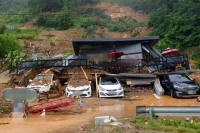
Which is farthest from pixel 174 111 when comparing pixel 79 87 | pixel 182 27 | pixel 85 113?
pixel 182 27

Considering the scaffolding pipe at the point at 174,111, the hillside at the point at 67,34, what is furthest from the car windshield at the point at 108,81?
the hillside at the point at 67,34

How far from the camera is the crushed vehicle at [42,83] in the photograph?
18.3 m

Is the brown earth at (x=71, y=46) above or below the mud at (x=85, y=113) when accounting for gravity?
above

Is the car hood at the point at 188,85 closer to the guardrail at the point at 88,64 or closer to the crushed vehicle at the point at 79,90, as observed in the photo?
the guardrail at the point at 88,64

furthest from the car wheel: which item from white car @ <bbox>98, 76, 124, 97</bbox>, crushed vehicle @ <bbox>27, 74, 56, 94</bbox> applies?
crushed vehicle @ <bbox>27, 74, 56, 94</bbox>

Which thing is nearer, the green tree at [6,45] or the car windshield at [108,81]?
the car windshield at [108,81]

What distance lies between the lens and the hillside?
5034cm

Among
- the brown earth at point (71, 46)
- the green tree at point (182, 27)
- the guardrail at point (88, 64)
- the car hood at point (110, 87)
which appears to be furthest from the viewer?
the green tree at point (182, 27)

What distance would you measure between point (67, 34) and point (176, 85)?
148 ft

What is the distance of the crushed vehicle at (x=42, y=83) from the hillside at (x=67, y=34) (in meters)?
24.9

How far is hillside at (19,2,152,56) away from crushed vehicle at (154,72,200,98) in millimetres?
28367

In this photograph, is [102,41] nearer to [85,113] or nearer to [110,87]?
[110,87]

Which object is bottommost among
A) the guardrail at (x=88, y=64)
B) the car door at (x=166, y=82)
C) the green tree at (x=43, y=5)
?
the car door at (x=166, y=82)

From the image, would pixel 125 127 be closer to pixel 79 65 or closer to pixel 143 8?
pixel 79 65
